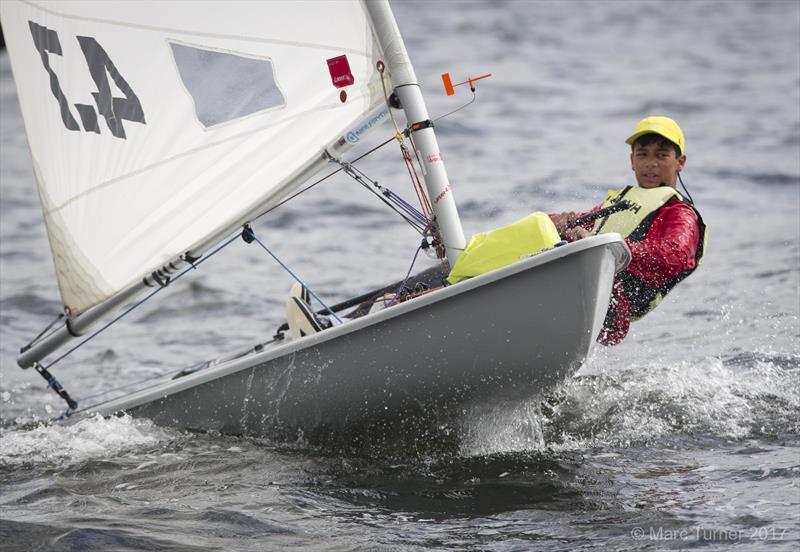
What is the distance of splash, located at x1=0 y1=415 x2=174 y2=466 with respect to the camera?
197 inches

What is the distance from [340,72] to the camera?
480cm

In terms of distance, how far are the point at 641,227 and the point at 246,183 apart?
1690mm

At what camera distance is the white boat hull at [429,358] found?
4191mm

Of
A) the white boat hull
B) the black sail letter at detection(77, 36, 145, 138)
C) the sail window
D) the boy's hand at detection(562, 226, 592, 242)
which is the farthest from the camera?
the black sail letter at detection(77, 36, 145, 138)

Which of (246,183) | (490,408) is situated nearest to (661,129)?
(490,408)

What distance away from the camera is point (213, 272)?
921cm

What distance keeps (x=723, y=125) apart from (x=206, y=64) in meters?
9.74

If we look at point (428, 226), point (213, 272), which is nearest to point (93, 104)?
point (428, 226)

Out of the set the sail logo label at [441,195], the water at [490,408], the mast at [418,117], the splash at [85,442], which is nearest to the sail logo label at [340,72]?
the mast at [418,117]

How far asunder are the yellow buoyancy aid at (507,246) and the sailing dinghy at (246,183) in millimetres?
204

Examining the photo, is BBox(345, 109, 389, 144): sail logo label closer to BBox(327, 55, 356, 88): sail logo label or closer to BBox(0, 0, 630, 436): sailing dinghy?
BBox(0, 0, 630, 436): sailing dinghy

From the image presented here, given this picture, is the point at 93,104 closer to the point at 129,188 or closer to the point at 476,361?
the point at 129,188

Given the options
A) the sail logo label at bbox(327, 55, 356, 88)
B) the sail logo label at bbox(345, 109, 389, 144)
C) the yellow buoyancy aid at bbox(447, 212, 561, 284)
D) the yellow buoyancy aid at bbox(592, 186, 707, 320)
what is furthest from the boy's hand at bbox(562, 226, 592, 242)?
the sail logo label at bbox(327, 55, 356, 88)

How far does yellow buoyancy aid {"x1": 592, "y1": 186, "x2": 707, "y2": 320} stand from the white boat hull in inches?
22.2
